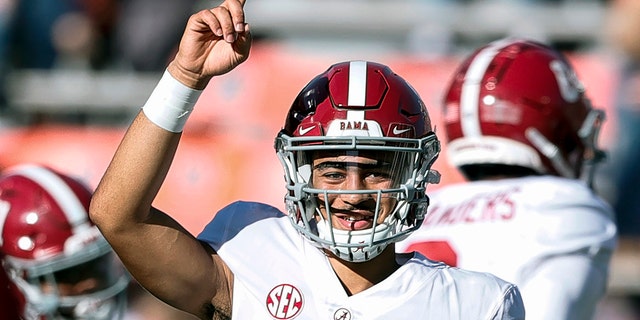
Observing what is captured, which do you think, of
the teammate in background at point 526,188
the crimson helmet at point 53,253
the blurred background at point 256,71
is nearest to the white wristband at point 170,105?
the teammate in background at point 526,188

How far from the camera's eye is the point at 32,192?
3936mm

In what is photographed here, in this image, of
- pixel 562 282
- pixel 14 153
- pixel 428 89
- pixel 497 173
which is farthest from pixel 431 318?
pixel 14 153

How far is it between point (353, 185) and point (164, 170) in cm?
41

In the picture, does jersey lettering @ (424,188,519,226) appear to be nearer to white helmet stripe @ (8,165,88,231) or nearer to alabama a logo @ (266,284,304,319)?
alabama a logo @ (266,284,304,319)

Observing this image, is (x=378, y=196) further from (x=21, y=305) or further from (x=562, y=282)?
(x=21, y=305)

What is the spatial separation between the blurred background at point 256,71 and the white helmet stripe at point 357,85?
307 cm

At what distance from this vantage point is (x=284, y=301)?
2.75 meters

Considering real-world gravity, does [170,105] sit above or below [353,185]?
above

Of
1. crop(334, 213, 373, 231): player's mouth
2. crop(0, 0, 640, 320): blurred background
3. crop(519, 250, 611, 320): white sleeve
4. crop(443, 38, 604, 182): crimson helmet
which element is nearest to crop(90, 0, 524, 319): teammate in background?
crop(334, 213, 373, 231): player's mouth

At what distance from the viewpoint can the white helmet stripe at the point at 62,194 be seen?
3908 mm

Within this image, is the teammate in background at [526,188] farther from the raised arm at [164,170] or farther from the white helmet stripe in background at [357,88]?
the raised arm at [164,170]

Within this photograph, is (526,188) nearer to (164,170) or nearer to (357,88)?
(357,88)

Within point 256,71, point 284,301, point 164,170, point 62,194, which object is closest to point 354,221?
point 284,301

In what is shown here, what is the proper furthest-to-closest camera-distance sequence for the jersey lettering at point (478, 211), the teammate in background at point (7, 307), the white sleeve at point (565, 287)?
the teammate in background at point (7, 307)
the jersey lettering at point (478, 211)
the white sleeve at point (565, 287)
